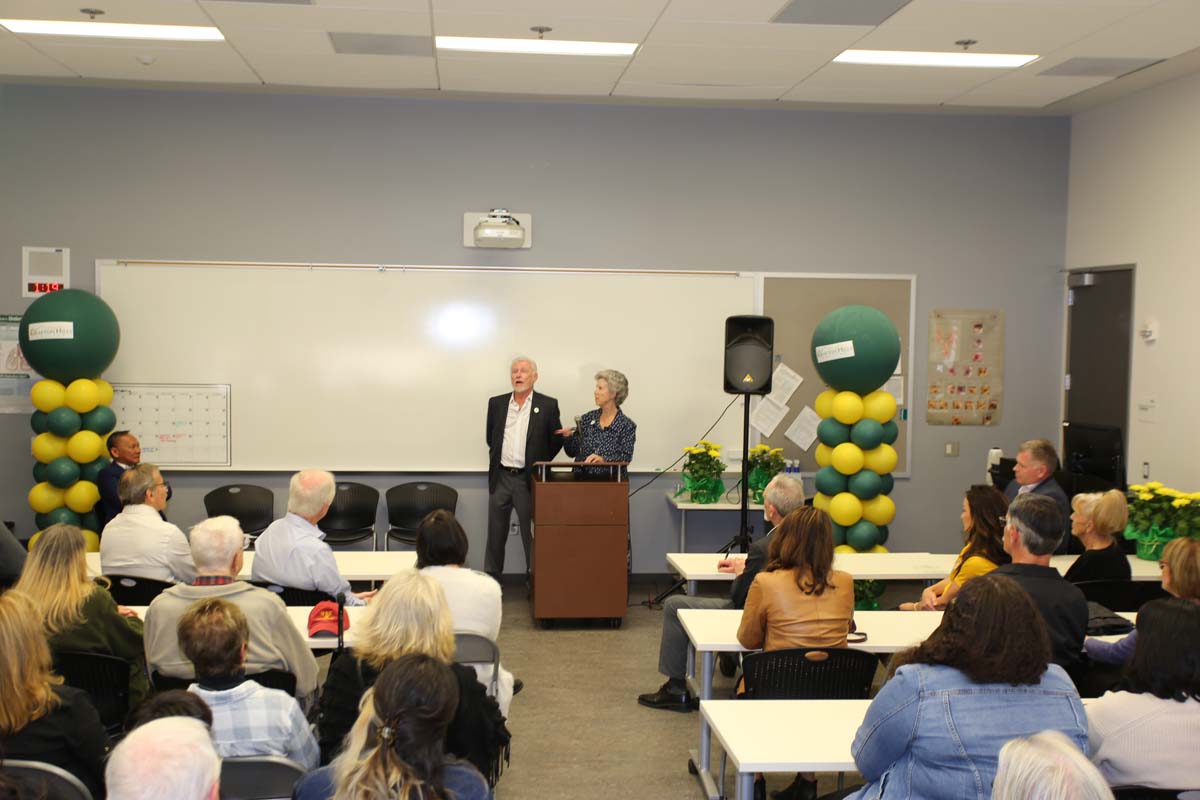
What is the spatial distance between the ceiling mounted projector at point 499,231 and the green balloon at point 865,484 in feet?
9.31

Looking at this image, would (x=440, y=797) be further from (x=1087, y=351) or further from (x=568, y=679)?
(x=1087, y=351)

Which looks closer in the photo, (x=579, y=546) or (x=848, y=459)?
(x=579, y=546)

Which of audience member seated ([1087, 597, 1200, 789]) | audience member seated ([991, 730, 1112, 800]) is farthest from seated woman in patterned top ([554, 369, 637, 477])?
audience member seated ([991, 730, 1112, 800])

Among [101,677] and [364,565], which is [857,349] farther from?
[101,677]

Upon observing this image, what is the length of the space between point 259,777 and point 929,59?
5377mm

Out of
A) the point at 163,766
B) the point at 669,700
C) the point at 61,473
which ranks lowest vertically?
the point at 669,700

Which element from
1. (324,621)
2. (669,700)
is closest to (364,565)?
(324,621)

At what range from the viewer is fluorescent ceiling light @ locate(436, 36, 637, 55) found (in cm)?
586

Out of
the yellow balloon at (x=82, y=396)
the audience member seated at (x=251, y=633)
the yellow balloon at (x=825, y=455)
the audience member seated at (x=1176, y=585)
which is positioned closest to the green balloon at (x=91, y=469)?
the yellow balloon at (x=82, y=396)

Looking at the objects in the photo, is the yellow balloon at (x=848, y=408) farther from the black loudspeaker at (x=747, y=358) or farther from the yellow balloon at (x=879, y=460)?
the black loudspeaker at (x=747, y=358)

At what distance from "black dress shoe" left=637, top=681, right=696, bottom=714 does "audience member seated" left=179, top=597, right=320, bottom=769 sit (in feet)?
8.62

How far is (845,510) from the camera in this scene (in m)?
6.50

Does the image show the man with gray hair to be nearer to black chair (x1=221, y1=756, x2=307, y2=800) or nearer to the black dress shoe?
black chair (x1=221, y1=756, x2=307, y2=800)

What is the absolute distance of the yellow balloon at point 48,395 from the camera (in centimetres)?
675
